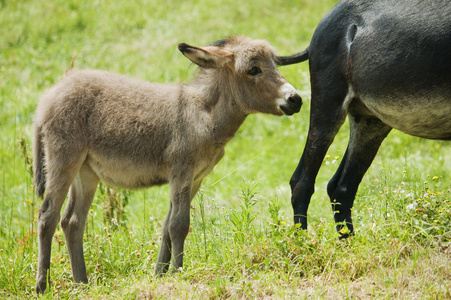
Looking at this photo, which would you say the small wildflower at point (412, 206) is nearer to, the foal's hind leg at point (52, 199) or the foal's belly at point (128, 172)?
the foal's belly at point (128, 172)

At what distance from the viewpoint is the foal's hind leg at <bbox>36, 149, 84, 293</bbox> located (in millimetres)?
5422

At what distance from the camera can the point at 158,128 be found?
18.1 feet

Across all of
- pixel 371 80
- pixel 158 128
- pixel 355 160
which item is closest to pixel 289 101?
pixel 371 80

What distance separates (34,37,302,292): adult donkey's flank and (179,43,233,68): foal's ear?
1cm

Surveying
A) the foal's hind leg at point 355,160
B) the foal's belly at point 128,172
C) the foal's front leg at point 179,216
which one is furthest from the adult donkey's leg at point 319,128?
the foal's belly at point 128,172

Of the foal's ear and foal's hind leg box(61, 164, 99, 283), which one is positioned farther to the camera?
foal's hind leg box(61, 164, 99, 283)

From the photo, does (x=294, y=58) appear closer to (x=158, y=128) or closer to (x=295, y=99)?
(x=295, y=99)

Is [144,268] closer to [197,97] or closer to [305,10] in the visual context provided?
[197,97]

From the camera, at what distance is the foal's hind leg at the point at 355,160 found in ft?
18.9

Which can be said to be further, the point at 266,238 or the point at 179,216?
the point at 266,238

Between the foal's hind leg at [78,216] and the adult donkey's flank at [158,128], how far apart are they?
14 mm

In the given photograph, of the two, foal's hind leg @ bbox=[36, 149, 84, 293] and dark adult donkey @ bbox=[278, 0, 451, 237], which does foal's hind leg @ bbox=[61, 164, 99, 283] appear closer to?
foal's hind leg @ bbox=[36, 149, 84, 293]

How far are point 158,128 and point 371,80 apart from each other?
205 cm

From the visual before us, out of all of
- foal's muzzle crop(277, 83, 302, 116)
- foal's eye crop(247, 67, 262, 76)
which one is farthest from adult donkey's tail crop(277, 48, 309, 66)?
foal's muzzle crop(277, 83, 302, 116)
